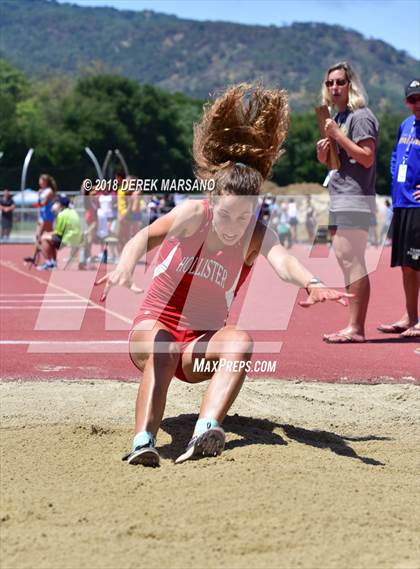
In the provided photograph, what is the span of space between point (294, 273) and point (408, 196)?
4017mm

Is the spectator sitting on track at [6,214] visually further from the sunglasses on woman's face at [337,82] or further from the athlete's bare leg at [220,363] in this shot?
the athlete's bare leg at [220,363]

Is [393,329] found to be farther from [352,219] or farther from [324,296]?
[324,296]

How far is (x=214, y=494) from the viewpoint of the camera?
13.4 feet

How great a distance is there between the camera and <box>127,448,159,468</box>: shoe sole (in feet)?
15.0

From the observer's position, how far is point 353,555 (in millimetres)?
3543

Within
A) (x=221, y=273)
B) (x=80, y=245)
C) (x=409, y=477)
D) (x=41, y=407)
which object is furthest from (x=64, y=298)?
(x=409, y=477)

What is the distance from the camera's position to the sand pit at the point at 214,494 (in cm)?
354

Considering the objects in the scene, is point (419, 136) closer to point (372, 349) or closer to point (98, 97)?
point (372, 349)

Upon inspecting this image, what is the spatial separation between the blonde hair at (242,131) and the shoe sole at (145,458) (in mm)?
1641

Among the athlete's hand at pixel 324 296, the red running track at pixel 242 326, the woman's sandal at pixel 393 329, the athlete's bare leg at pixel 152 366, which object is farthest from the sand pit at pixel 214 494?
the woman's sandal at pixel 393 329

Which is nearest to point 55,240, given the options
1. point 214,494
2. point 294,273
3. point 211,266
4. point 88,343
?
point 88,343

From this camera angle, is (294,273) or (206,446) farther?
(294,273)

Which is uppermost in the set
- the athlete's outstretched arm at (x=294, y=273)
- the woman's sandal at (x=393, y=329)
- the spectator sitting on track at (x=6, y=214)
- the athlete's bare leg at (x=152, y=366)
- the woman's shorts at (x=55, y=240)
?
the athlete's outstretched arm at (x=294, y=273)

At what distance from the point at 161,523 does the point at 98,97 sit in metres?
91.4
